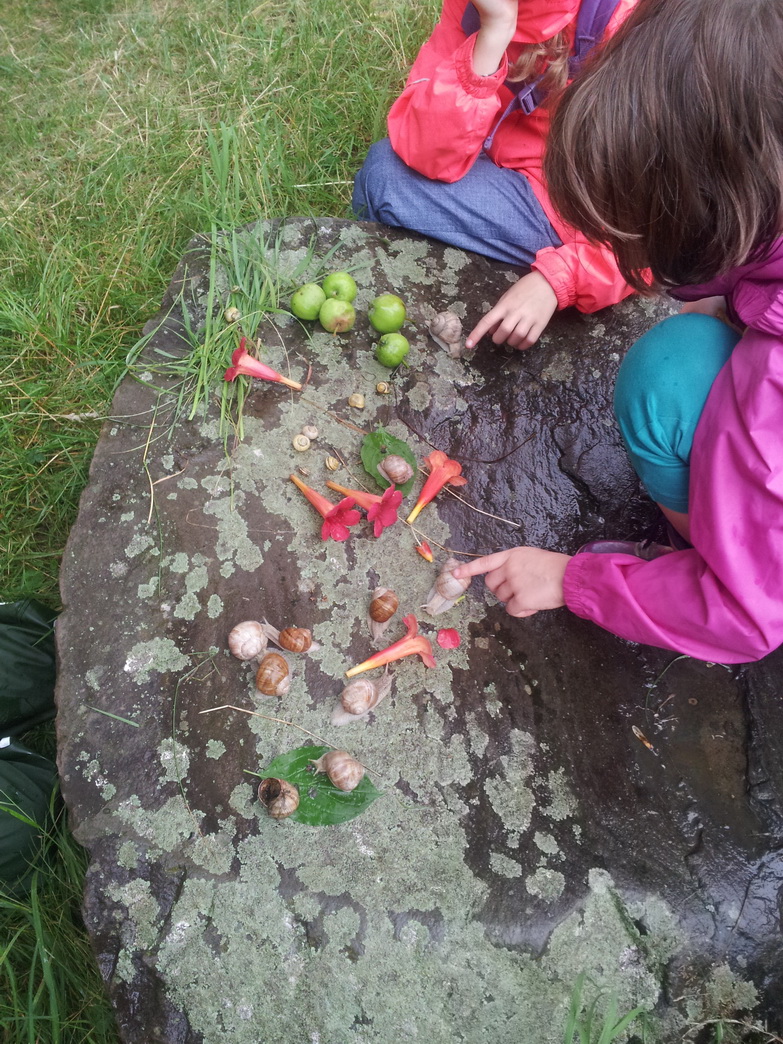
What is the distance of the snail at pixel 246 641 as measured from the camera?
208 centimetres

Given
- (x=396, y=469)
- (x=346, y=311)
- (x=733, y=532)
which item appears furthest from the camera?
(x=346, y=311)

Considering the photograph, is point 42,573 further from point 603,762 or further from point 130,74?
point 130,74

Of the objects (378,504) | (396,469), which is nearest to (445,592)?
(378,504)

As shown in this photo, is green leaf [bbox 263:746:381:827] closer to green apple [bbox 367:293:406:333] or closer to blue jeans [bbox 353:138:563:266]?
green apple [bbox 367:293:406:333]

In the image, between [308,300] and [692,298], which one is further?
[308,300]

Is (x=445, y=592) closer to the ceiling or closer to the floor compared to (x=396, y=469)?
closer to the floor

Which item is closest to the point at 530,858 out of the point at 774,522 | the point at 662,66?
the point at 774,522

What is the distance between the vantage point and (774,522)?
1800 millimetres

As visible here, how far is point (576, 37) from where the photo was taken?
2.90 metres

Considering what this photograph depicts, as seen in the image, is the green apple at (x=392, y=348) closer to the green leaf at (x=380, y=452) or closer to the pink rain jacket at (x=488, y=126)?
the green leaf at (x=380, y=452)

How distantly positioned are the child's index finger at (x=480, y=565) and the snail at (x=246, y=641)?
669 mm

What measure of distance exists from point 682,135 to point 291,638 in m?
1.70

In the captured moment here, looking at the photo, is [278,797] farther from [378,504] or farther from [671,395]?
[671,395]

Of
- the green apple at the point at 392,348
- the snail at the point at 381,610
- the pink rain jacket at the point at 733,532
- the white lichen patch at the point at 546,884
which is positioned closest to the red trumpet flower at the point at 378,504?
the snail at the point at 381,610
